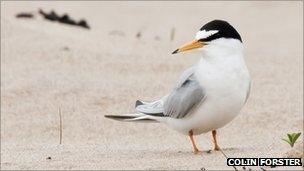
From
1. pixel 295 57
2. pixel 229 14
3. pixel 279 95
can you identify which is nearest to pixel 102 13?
pixel 229 14

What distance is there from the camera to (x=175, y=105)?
18.8 feet

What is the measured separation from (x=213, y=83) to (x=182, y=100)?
27 centimetres

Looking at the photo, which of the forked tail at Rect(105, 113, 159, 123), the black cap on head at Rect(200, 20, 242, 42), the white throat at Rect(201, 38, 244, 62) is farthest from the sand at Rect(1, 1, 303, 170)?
the black cap on head at Rect(200, 20, 242, 42)

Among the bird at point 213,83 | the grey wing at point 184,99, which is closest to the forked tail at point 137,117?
the grey wing at point 184,99

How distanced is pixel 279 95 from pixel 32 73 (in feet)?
7.39

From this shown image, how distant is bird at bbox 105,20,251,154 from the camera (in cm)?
546

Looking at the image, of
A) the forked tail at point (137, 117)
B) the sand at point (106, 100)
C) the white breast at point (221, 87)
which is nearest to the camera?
the white breast at point (221, 87)

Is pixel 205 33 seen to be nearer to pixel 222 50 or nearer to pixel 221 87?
pixel 222 50

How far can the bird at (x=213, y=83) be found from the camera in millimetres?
5461

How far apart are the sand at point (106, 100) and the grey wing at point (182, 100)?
0.27m

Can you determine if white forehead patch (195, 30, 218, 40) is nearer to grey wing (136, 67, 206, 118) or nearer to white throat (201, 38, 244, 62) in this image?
white throat (201, 38, 244, 62)

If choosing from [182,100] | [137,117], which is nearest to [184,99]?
[182,100]

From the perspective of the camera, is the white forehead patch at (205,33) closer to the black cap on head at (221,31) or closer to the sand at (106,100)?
the black cap on head at (221,31)

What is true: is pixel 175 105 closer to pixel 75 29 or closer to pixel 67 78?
pixel 67 78
